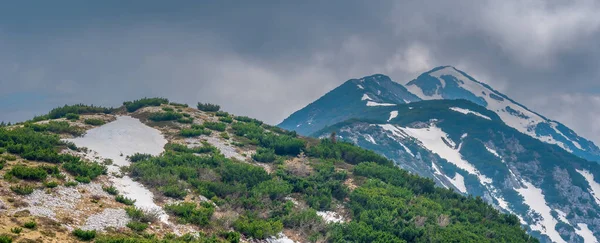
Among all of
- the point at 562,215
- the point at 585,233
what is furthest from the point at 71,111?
the point at 562,215

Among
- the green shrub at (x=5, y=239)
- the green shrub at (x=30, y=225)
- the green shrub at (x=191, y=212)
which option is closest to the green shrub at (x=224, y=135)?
the green shrub at (x=191, y=212)

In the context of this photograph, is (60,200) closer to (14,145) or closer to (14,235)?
(14,235)

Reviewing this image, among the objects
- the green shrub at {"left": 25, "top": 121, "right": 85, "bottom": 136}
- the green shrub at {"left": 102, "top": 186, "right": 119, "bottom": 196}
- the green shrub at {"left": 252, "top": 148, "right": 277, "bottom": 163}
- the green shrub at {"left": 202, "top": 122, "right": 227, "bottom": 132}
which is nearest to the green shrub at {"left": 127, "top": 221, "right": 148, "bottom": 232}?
the green shrub at {"left": 102, "top": 186, "right": 119, "bottom": 196}

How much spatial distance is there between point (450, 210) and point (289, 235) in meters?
18.2

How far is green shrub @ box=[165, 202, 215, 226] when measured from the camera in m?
25.8

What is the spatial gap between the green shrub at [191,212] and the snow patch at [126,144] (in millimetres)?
681

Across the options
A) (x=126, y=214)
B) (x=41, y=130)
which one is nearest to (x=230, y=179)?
(x=126, y=214)

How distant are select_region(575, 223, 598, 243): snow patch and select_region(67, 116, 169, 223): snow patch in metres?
156

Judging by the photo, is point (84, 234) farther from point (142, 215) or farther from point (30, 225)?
point (142, 215)

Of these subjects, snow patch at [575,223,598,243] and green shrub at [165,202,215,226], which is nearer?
green shrub at [165,202,215,226]

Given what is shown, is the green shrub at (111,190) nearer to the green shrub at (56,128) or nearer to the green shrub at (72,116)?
the green shrub at (56,128)

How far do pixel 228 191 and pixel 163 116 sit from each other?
979 inches

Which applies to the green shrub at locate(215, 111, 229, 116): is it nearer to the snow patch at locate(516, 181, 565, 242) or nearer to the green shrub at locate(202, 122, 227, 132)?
the green shrub at locate(202, 122, 227, 132)

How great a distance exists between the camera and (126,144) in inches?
1633
